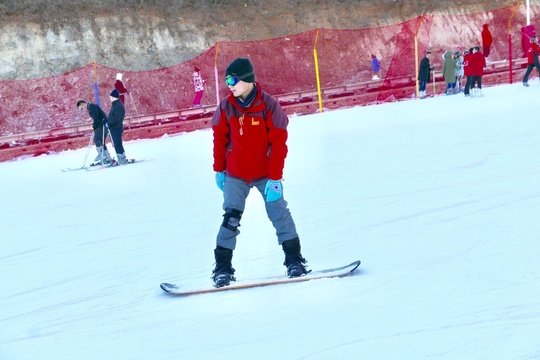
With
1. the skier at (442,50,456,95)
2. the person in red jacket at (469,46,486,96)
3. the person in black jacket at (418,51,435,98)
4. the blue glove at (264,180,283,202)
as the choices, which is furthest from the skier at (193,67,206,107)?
the blue glove at (264,180,283,202)

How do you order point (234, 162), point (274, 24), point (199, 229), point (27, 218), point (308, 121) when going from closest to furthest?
point (234, 162) < point (199, 229) < point (27, 218) < point (308, 121) < point (274, 24)

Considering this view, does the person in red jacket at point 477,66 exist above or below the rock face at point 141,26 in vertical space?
below

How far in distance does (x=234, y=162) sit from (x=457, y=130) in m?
8.26

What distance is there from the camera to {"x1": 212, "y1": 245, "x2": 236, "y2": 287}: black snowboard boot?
4.42 m

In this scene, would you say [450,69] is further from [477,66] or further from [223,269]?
[223,269]

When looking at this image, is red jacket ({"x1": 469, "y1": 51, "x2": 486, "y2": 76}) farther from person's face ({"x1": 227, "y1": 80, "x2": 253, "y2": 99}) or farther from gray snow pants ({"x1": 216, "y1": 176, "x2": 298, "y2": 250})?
person's face ({"x1": 227, "y1": 80, "x2": 253, "y2": 99})

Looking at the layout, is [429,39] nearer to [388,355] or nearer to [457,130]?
[457,130]

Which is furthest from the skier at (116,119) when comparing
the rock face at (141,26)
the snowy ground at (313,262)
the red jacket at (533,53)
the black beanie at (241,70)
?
the rock face at (141,26)

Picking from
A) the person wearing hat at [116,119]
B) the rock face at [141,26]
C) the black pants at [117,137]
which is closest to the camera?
the person wearing hat at [116,119]

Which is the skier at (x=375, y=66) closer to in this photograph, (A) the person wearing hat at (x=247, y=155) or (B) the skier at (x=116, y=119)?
(B) the skier at (x=116, y=119)

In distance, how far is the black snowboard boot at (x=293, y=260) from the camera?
176 inches

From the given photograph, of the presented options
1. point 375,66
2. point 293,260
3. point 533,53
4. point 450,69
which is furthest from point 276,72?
point 293,260

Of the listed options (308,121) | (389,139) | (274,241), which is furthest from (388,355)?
(308,121)

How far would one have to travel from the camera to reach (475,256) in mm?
4488
